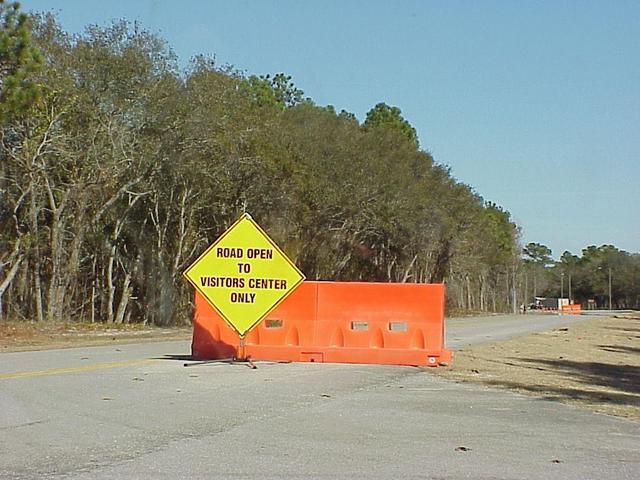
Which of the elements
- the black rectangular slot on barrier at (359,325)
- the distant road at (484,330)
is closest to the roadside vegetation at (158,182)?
the distant road at (484,330)

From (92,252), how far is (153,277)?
10.6 feet

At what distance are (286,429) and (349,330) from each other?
7661 mm

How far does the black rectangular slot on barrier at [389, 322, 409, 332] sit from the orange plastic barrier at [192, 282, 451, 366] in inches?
0.7

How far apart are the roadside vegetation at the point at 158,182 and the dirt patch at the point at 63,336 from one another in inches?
179

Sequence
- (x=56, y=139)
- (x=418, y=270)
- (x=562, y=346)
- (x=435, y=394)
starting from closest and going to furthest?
(x=435, y=394), (x=562, y=346), (x=56, y=139), (x=418, y=270)

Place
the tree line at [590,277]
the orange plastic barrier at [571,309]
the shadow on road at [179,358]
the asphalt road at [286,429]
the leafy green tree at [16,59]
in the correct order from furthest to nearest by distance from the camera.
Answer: the tree line at [590,277]
the orange plastic barrier at [571,309]
the leafy green tree at [16,59]
the shadow on road at [179,358]
the asphalt road at [286,429]

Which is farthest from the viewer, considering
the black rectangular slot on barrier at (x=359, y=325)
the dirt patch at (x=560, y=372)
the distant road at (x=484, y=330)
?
the distant road at (x=484, y=330)

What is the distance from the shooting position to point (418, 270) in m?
69.3

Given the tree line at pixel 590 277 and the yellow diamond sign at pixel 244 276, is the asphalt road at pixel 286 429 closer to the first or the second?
the yellow diamond sign at pixel 244 276

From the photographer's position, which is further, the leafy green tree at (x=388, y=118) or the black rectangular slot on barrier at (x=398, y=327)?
the leafy green tree at (x=388, y=118)

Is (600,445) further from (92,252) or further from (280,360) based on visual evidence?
(92,252)

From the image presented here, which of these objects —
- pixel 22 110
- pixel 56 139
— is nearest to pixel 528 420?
pixel 22 110

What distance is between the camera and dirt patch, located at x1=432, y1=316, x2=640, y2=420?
13695 mm

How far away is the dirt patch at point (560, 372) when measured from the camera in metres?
13.7
